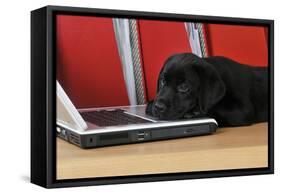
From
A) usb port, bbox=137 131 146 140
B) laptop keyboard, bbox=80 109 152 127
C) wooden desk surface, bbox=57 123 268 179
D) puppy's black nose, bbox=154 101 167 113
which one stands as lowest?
wooden desk surface, bbox=57 123 268 179

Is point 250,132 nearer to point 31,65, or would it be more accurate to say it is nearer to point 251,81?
point 251,81

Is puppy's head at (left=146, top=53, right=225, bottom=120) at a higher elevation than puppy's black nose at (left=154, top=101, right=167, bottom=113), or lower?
higher

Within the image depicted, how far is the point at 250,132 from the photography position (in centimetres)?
286

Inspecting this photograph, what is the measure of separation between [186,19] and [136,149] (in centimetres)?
59

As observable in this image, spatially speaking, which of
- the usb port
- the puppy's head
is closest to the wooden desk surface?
the usb port

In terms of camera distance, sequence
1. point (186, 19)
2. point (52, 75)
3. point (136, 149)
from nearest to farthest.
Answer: point (52, 75), point (136, 149), point (186, 19)

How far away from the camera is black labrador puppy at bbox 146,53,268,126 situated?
263cm

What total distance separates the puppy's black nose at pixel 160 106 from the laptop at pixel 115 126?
0.04m

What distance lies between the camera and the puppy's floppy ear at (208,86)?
8.87ft

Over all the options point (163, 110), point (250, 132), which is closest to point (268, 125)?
point (250, 132)

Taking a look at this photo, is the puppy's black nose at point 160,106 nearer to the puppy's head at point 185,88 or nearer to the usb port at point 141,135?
the puppy's head at point 185,88

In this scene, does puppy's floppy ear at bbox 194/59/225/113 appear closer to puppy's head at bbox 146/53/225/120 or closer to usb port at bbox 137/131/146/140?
puppy's head at bbox 146/53/225/120

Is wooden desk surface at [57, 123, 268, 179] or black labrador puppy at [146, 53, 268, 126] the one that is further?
black labrador puppy at [146, 53, 268, 126]

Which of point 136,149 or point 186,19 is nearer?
point 136,149
